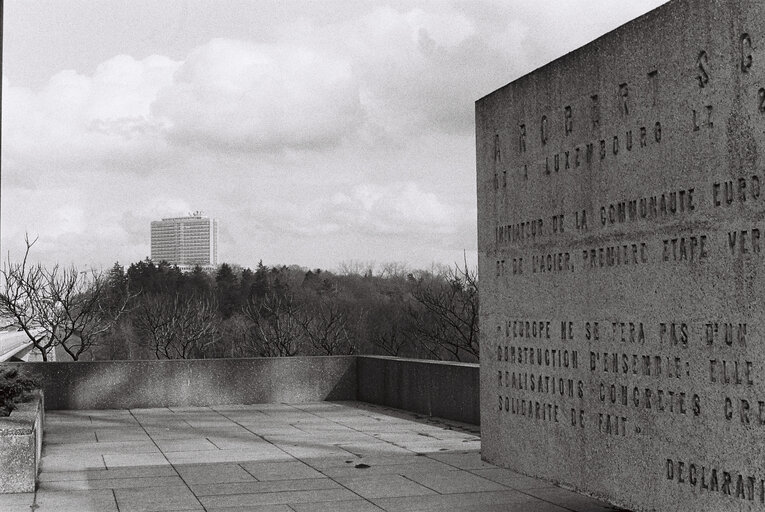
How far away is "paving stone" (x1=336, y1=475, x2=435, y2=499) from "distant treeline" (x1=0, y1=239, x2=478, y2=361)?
23.5 m

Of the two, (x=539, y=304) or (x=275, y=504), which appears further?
(x=275, y=504)

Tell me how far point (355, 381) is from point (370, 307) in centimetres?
5191

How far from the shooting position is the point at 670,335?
5.71m

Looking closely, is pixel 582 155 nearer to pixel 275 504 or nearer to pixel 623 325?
pixel 623 325

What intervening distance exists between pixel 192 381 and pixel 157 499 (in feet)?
28.2

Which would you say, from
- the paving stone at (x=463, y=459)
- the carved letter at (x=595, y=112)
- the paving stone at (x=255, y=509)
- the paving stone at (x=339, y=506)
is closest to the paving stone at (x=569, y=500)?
the paving stone at (x=463, y=459)

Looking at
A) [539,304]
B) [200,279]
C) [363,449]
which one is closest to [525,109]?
[539,304]

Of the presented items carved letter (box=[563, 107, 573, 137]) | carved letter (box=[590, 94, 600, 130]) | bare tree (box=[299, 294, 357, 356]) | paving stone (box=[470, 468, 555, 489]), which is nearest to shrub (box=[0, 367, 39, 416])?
paving stone (box=[470, 468, 555, 489])

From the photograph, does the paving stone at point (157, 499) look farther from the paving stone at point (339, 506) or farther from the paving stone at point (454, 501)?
the paving stone at point (454, 501)

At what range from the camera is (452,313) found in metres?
32.8

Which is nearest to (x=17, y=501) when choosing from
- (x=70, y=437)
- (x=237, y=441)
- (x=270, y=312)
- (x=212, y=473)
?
(x=212, y=473)

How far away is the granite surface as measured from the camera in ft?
17.0

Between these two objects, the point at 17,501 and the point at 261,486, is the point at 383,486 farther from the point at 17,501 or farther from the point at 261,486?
the point at 17,501

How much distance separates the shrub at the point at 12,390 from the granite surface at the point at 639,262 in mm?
5863
